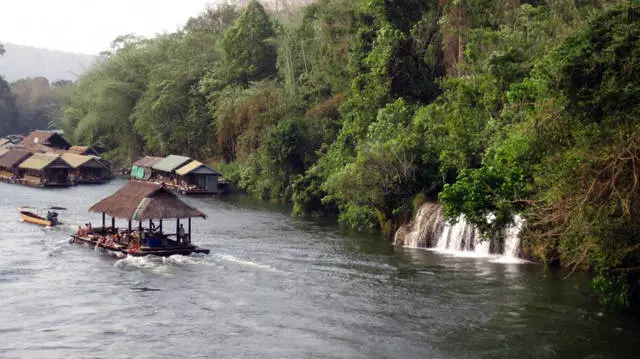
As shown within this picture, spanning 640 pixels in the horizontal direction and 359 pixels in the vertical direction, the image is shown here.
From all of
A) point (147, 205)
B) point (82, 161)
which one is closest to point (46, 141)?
point (82, 161)

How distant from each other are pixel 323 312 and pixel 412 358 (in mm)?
4859

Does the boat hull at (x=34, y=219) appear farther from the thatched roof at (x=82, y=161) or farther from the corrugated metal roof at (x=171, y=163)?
the thatched roof at (x=82, y=161)

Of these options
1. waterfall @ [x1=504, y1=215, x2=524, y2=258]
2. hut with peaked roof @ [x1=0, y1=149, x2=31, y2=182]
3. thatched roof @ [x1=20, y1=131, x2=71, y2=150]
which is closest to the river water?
waterfall @ [x1=504, y1=215, x2=524, y2=258]

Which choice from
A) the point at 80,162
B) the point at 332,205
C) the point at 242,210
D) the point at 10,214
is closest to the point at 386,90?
the point at 332,205

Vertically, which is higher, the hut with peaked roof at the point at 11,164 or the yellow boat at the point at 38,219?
the hut with peaked roof at the point at 11,164

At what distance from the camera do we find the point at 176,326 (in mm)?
23359

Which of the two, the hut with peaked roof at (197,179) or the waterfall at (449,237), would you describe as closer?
the waterfall at (449,237)

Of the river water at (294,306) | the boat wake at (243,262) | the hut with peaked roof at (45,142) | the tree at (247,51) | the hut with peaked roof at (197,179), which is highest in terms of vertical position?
the tree at (247,51)

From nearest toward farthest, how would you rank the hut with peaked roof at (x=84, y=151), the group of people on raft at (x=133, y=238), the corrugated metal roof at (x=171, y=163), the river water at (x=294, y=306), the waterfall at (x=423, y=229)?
the river water at (x=294, y=306) < the group of people on raft at (x=133, y=238) < the waterfall at (x=423, y=229) < the corrugated metal roof at (x=171, y=163) < the hut with peaked roof at (x=84, y=151)

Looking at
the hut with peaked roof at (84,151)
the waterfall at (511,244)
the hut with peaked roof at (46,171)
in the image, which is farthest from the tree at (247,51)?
the waterfall at (511,244)

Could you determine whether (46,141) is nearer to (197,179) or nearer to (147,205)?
(197,179)

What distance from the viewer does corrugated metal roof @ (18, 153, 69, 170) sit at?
6391 centimetres

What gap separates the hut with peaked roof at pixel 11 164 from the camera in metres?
67.1

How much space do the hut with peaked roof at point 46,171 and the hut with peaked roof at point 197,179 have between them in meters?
11.1
